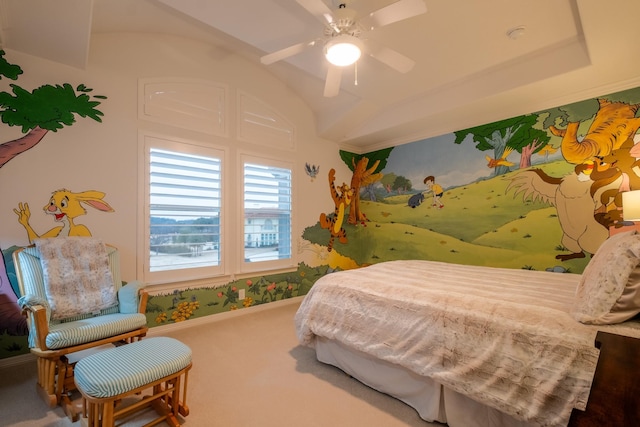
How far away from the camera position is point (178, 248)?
3.21 m

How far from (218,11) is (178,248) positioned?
92.9 inches

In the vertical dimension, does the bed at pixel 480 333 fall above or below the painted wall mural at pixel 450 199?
below

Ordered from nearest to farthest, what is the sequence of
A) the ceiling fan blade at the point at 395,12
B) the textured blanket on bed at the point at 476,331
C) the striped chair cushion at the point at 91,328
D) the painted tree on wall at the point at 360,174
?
the textured blanket on bed at the point at 476,331, the ceiling fan blade at the point at 395,12, the striped chair cushion at the point at 91,328, the painted tree on wall at the point at 360,174

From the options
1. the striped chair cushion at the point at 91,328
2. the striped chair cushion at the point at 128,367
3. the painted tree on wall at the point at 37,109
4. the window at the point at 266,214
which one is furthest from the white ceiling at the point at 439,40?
the striped chair cushion at the point at 128,367

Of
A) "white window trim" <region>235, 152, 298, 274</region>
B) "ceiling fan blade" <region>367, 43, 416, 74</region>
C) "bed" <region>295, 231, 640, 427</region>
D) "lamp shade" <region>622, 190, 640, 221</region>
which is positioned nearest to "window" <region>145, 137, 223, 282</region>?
"white window trim" <region>235, 152, 298, 274</region>

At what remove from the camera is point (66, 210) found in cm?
262

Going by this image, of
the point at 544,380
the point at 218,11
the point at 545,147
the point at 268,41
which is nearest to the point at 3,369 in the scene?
the point at 218,11

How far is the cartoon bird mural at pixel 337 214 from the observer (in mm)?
4762

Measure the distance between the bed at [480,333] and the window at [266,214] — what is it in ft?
5.46

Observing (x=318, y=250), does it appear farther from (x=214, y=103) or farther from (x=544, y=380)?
(x=544, y=380)

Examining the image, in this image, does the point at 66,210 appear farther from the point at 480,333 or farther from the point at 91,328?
the point at 480,333

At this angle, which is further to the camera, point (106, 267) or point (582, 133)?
point (582, 133)

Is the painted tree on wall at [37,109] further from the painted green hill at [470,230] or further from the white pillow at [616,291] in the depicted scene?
the white pillow at [616,291]

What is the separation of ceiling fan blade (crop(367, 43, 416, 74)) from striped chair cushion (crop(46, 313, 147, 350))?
2.71 meters
